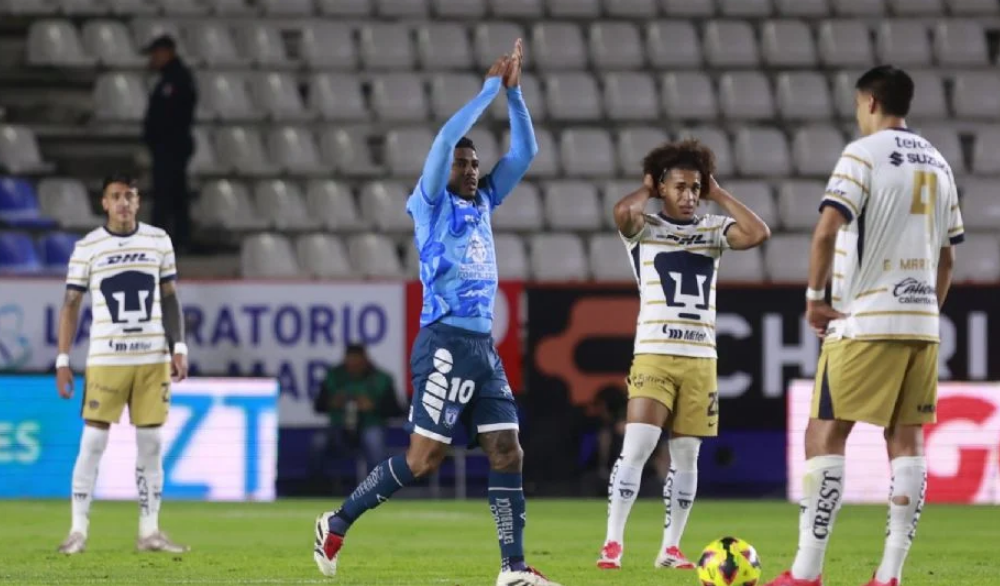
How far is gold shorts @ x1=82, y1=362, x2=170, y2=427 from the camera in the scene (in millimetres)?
12250

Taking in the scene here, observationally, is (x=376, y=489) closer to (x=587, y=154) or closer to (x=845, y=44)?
(x=587, y=154)

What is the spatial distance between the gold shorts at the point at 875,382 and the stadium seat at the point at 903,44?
16105 millimetres

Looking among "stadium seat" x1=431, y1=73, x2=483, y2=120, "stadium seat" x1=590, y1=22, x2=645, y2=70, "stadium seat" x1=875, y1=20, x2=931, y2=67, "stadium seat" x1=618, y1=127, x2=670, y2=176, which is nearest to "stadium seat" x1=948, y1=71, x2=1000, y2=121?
"stadium seat" x1=875, y1=20, x2=931, y2=67

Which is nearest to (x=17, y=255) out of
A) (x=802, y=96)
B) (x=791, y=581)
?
(x=802, y=96)

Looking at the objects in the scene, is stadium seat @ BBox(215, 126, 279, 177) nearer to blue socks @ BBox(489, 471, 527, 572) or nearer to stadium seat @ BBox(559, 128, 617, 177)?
stadium seat @ BBox(559, 128, 617, 177)

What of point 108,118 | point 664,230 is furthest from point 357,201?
point 664,230

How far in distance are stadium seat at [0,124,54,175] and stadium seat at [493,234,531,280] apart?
4983 mm

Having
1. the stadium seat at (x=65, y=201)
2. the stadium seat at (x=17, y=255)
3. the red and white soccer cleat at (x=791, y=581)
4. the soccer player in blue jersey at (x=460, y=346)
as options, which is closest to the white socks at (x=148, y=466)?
the soccer player in blue jersey at (x=460, y=346)

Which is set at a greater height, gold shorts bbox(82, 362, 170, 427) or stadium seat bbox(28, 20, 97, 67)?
stadium seat bbox(28, 20, 97, 67)

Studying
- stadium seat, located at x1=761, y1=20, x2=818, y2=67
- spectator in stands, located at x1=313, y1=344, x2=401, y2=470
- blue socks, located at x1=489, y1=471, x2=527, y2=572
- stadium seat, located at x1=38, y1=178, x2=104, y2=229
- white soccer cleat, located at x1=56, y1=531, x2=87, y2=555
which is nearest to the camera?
blue socks, located at x1=489, y1=471, x2=527, y2=572

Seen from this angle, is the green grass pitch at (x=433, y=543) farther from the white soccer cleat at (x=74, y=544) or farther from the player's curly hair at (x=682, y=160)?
the player's curly hair at (x=682, y=160)

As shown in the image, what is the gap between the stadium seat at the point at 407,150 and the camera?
73.5 feet

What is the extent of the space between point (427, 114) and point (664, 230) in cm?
1241

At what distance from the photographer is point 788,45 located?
79.3ft
